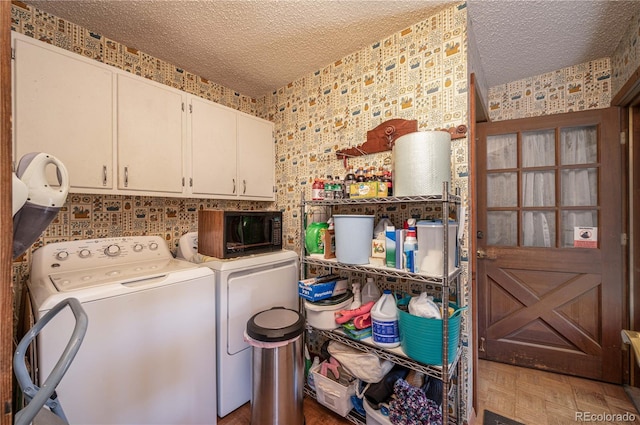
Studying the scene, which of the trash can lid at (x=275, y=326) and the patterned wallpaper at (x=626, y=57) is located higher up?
the patterned wallpaper at (x=626, y=57)

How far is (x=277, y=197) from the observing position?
8.75 feet

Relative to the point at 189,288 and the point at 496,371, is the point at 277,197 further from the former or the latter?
the point at 496,371

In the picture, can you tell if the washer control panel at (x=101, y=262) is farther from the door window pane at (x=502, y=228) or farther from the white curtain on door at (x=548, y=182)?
the white curtain on door at (x=548, y=182)

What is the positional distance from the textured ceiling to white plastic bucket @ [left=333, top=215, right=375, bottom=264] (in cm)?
131

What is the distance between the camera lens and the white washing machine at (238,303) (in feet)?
5.57

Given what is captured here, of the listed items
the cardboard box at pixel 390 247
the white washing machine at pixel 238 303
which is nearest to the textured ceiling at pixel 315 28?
the cardboard box at pixel 390 247

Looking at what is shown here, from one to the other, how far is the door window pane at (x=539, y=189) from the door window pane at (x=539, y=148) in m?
0.09

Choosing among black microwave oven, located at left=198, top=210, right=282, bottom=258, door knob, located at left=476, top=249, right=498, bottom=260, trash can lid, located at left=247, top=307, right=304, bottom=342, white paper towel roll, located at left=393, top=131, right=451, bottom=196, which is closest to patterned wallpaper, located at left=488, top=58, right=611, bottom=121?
door knob, located at left=476, top=249, right=498, bottom=260

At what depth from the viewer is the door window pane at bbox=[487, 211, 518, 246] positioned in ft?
7.77

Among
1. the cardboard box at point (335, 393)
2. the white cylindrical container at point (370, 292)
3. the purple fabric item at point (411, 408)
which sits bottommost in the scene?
the cardboard box at point (335, 393)

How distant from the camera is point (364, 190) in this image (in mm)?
1604

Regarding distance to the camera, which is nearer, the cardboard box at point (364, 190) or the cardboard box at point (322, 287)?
the cardboard box at point (364, 190)

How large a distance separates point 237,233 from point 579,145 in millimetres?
2861

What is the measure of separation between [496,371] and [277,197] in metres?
2.52
